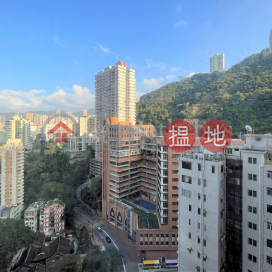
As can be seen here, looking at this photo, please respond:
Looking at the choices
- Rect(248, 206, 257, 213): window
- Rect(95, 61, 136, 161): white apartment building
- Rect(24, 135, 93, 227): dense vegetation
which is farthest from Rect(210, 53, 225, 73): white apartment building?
Rect(24, 135, 93, 227): dense vegetation

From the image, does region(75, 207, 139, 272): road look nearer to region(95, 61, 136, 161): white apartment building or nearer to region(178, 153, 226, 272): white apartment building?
region(178, 153, 226, 272): white apartment building

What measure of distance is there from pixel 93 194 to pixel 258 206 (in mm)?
6247

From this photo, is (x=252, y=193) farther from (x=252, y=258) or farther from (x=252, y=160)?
(x=252, y=258)

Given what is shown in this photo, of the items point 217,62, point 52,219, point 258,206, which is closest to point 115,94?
point 217,62

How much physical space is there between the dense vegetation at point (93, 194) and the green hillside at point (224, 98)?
10.9ft

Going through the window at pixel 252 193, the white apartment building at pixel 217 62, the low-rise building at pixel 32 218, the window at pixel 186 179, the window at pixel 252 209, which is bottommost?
the low-rise building at pixel 32 218

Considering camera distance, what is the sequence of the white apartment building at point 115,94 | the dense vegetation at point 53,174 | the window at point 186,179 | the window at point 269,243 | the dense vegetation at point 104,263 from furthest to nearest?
1. the white apartment building at point 115,94
2. the dense vegetation at point 53,174
3. the dense vegetation at point 104,263
4. the window at point 186,179
5. the window at point 269,243

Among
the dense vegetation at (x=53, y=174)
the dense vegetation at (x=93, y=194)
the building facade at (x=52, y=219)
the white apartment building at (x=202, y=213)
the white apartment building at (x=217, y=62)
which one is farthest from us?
the dense vegetation at (x=93, y=194)

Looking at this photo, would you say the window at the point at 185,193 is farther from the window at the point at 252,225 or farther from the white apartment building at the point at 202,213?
the window at the point at 252,225

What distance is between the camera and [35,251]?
4.43m

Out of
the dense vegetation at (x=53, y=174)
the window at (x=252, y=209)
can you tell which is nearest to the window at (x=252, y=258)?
the window at (x=252, y=209)

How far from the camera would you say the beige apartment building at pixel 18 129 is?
546 centimetres

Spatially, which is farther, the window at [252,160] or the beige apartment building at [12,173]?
the beige apartment building at [12,173]

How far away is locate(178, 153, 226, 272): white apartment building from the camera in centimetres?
212
